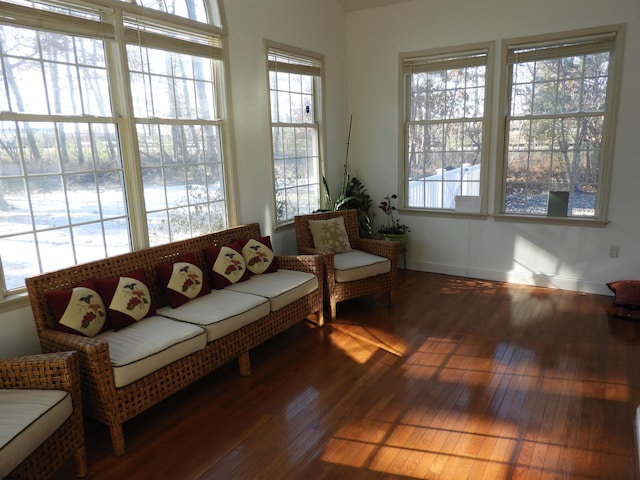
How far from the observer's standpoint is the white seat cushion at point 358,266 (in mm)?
4078

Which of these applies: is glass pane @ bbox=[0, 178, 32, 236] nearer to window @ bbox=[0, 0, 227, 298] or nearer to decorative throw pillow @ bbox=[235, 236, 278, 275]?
window @ bbox=[0, 0, 227, 298]

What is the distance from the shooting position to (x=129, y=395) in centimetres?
240

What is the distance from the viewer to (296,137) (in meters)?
4.87

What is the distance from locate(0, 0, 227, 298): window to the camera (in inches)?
106

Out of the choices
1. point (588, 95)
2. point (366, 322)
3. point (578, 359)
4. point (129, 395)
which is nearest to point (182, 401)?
point (129, 395)

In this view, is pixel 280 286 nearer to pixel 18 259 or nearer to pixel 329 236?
pixel 329 236

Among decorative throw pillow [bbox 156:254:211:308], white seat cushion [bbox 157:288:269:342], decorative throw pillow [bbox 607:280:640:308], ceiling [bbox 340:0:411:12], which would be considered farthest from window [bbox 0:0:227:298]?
decorative throw pillow [bbox 607:280:640:308]

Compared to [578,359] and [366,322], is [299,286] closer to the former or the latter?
[366,322]

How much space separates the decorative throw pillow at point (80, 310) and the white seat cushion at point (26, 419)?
0.50m

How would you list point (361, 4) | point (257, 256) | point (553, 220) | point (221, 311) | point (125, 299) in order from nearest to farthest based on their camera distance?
1. point (125, 299)
2. point (221, 311)
3. point (257, 256)
4. point (553, 220)
5. point (361, 4)

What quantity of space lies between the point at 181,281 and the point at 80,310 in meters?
0.71

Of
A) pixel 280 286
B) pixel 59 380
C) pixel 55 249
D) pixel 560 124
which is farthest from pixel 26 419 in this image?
pixel 560 124

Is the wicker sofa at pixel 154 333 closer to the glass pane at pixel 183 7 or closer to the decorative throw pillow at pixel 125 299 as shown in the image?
the decorative throw pillow at pixel 125 299

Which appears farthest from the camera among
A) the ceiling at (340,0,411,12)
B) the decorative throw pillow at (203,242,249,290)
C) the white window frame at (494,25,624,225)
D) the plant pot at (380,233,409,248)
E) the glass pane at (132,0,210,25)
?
the plant pot at (380,233,409,248)
